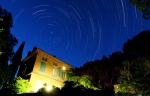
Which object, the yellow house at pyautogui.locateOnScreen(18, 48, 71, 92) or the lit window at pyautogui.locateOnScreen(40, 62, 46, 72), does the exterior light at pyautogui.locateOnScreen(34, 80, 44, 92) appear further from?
the lit window at pyautogui.locateOnScreen(40, 62, 46, 72)

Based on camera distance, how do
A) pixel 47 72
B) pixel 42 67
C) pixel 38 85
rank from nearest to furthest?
pixel 38 85 → pixel 42 67 → pixel 47 72

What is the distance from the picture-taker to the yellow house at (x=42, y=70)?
2992 centimetres

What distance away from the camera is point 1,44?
773 inches

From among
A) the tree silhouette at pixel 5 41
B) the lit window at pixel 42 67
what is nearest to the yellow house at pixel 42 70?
the lit window at pixel 42 67

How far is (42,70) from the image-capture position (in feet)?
102

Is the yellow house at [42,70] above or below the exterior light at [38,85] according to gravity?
above

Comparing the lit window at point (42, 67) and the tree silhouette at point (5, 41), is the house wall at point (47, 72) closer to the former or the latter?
the lit window at point (42, 67)

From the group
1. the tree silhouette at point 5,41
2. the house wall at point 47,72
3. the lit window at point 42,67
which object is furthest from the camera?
the lit window at point 42,67

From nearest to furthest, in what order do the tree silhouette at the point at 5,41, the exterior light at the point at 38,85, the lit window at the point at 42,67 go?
the tree silhouette at the point at 5,41
the exterior light at the point at 38,85
the lit window at the point at 42,67

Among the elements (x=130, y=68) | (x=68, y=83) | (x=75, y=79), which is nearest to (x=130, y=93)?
(x=130, y=68)

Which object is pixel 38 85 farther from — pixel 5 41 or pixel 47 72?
pixel 5 41

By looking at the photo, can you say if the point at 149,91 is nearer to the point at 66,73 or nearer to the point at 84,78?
the point at 84,78

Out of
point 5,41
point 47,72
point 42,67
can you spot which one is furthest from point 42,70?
point 5,41

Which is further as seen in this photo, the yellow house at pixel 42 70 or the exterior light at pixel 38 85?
the yellow house at pixel 42 70
